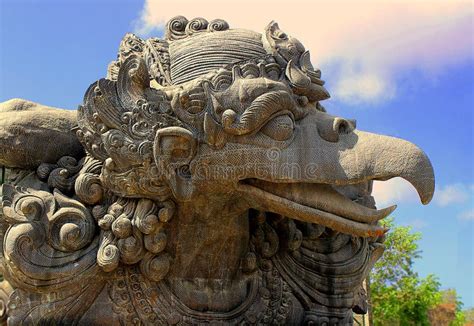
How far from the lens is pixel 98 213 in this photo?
11.6 feet

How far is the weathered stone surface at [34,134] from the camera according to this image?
12.1 ft

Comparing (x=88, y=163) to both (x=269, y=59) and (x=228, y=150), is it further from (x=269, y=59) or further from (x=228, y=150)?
(x=269, y=59)

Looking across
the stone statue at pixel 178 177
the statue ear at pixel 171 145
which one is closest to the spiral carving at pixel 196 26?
the stone statue at pixel 178 177

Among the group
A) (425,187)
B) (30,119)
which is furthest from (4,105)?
(425,187)

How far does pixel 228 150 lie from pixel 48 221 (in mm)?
1129

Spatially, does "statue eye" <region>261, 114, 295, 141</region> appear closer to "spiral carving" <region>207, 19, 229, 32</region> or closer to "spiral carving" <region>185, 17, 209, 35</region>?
"spiral carving" <region>207, 19, 229, 32</region>

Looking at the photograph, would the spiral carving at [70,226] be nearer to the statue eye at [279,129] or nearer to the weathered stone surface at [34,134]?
the weathered stone surface at [34,134]

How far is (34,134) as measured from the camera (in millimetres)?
3744

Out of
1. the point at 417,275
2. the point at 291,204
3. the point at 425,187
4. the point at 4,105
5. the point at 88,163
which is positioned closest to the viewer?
the point at 425,187

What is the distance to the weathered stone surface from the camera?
145 inches

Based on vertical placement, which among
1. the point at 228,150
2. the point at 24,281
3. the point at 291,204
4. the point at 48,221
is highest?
the point at 228,150

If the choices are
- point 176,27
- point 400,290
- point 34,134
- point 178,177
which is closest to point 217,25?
point 176,27

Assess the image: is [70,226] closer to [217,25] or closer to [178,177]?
[178,177]

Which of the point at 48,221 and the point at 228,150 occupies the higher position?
the point at 228,150
